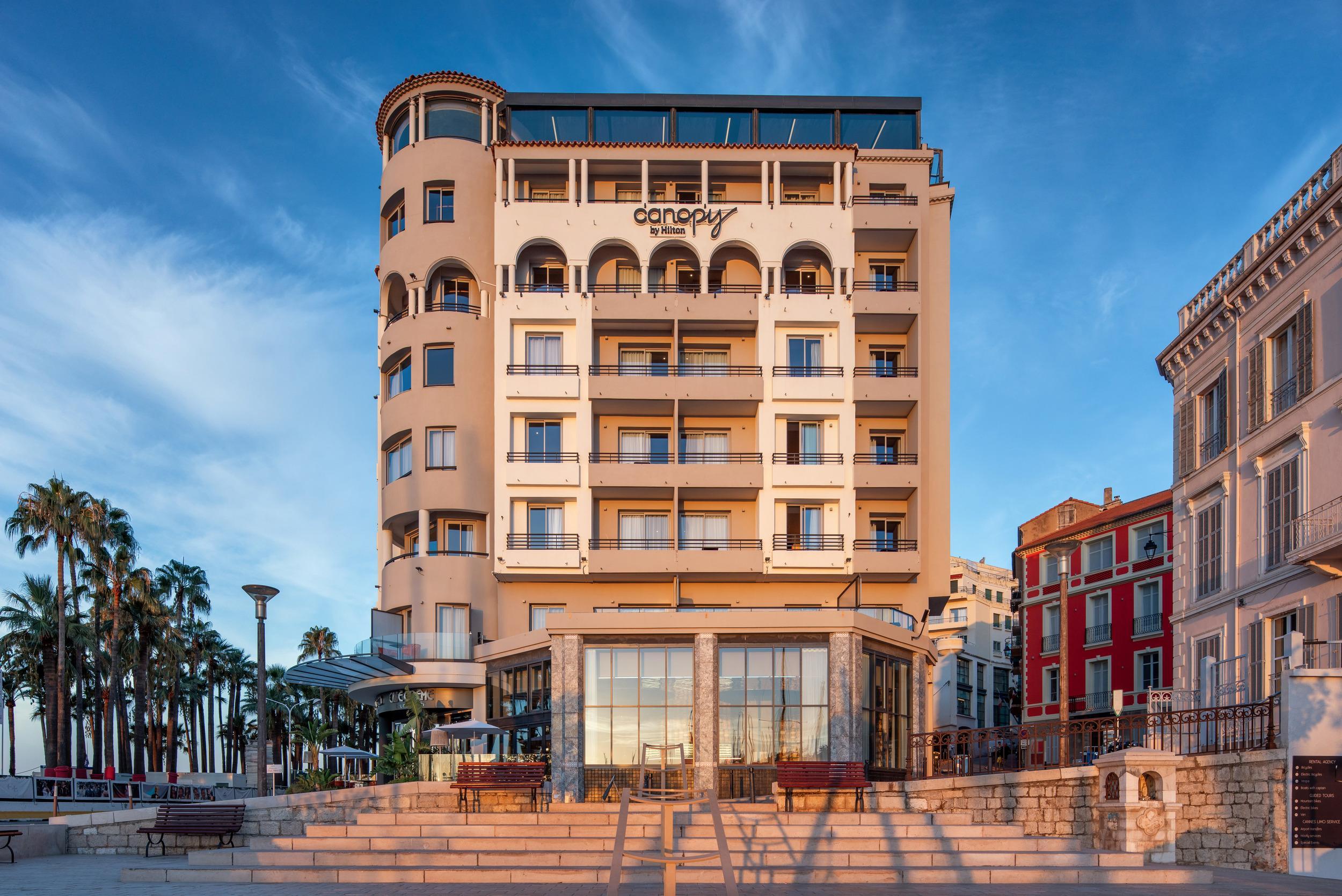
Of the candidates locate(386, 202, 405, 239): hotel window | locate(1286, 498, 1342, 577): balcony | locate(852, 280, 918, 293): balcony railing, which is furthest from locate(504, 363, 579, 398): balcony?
locate(1286, 498, 1342, 577): balcony

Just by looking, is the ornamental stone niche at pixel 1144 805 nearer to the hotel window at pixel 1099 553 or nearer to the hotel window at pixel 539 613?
the hotel window at pixel 539 613

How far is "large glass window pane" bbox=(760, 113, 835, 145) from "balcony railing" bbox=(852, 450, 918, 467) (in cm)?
1177

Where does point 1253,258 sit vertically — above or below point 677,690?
above

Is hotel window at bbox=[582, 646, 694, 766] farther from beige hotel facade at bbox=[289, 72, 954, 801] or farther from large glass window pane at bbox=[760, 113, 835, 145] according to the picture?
large glass window pane at bbox=[760, 113, 835, 145]

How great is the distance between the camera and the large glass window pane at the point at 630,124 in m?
44.1

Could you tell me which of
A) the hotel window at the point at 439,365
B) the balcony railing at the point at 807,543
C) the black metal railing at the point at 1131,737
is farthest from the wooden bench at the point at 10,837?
the balcony railing at the point at 807,543

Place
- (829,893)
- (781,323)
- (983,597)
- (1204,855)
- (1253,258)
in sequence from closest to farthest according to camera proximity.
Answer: (829,893), (1204,855), (1253,258), (781,323), (983,597)

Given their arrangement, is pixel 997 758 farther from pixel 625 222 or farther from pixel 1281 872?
pixel 625 222

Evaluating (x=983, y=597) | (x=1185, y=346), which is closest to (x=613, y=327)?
(x=1185, y=346)

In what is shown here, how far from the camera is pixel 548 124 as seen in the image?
4425 centimetres

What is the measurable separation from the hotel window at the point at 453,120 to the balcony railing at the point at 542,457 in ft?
39.2

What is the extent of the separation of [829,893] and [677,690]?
55.5 feet

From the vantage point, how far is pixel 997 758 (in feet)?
106

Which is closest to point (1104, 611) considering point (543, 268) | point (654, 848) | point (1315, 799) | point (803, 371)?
point (803, 371)
